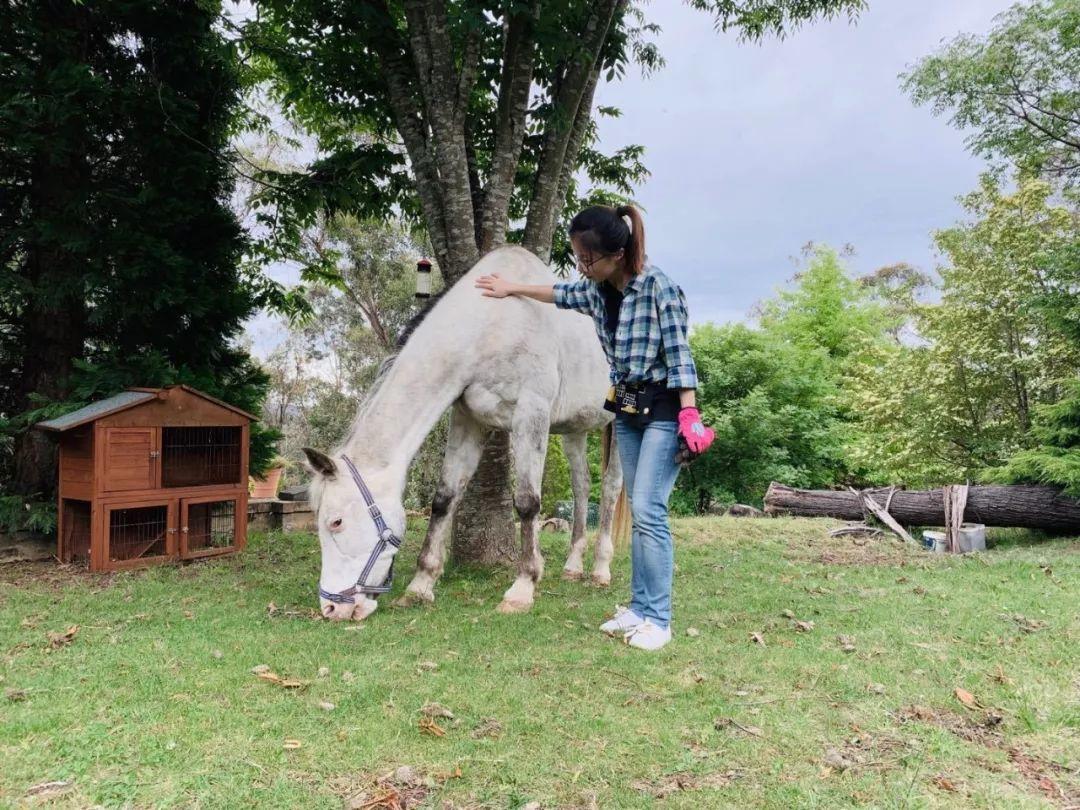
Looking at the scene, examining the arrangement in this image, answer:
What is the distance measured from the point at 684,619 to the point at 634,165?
570cm

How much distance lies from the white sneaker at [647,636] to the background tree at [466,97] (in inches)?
83.5

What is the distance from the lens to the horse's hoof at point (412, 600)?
3.87m

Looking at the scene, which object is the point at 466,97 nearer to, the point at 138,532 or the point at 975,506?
the point at 138,532

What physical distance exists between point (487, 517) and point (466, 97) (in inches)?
130

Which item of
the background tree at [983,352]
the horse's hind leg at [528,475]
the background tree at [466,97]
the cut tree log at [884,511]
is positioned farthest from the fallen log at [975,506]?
the horse's hind leg at [528,475]

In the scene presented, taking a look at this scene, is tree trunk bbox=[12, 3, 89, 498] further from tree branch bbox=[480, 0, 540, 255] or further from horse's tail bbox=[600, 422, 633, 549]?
horse's tail bbox=[600, 422, 633, 549]

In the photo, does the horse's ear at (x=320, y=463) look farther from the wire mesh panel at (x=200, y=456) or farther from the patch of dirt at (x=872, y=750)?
the wire mesh panel at (x=200, y=456)

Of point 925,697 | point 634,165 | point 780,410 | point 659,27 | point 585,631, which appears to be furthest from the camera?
point 780,410

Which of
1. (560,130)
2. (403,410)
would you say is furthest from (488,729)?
(560,130)

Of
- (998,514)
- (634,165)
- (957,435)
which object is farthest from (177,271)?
Result: (957,435)

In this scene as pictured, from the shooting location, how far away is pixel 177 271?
6.07 meters

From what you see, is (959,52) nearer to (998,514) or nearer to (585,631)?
(998,514)

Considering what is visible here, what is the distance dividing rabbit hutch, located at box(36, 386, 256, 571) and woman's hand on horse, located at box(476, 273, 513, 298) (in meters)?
3.25

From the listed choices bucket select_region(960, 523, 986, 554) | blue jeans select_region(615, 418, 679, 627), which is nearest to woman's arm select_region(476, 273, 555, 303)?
blue jeans select_region(615, 418, 679, 627)
